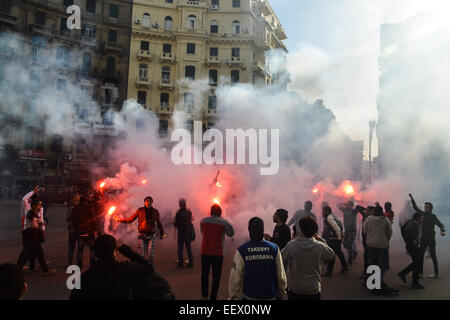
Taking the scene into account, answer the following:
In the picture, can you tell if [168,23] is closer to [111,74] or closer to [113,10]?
[113,10]

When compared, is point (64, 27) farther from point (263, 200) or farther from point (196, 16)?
point (263, 200)

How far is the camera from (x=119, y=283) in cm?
246

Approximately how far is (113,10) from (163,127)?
12672 mm

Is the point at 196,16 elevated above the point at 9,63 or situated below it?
above

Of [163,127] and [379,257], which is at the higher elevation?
[163,127]

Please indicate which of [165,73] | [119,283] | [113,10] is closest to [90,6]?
[113,10]

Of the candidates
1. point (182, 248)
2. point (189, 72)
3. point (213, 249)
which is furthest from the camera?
point (189, 72)

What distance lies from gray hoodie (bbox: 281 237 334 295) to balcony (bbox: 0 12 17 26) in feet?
70.6

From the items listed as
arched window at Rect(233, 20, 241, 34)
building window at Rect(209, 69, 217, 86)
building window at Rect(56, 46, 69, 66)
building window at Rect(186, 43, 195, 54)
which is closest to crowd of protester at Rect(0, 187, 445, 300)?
building window at Rect(56, 46, 69, 66)

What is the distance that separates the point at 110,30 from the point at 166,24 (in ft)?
18.9

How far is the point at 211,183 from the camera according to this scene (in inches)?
566
